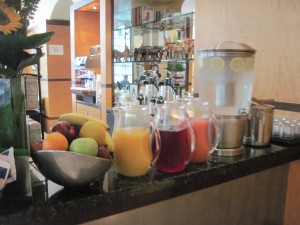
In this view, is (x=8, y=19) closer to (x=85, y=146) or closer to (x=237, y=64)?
(x=85, y=146)

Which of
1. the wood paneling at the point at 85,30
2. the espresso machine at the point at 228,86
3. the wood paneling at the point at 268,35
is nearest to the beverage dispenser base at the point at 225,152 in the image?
the espresso machine at the point at 228,86

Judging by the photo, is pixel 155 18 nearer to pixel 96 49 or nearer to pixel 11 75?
pixel 96 49

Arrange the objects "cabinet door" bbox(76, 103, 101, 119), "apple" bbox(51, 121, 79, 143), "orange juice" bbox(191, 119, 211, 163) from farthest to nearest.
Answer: "cabinet door" bbox(76, 103, 101, 119) < "orange juice" bbox(191, 119, 211, 163) < "apple" bbox(51, 121, 79, 143)

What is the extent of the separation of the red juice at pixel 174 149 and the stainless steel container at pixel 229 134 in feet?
0.70

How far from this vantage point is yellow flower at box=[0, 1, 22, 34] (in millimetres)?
646

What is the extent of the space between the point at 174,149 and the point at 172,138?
3 cm

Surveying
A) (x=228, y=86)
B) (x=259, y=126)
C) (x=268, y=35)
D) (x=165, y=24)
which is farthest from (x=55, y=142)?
(x=165, y=24)

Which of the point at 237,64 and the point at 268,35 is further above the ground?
the point at 268,35

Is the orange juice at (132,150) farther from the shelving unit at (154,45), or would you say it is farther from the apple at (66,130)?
the shelving unit at (154,45)

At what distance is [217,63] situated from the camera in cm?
113

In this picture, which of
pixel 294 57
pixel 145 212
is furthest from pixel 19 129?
pixel 294 57

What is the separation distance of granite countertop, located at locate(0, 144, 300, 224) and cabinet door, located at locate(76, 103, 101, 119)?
9.72 feet

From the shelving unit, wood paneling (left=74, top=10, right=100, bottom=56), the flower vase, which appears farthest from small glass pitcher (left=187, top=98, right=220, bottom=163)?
wood paneling (left=74, top=10, right=100, bottom=56)

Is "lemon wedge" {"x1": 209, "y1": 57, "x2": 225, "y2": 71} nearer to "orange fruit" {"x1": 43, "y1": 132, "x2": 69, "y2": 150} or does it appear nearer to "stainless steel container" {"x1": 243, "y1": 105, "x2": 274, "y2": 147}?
"stainless steel container" {"x1": 243, "y1": 105, "x2": 274, "y2": 147}
